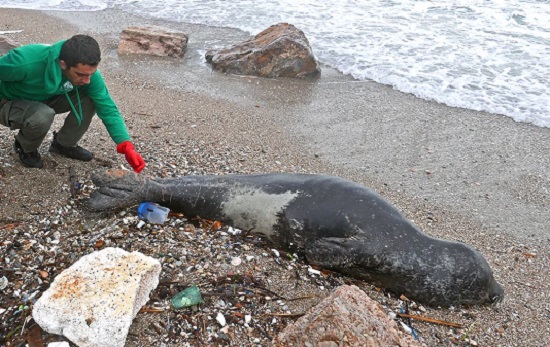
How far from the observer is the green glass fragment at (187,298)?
9.75 feet

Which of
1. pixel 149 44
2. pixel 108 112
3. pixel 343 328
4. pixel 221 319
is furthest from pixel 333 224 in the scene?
pixel 149 44

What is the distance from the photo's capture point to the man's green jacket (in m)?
3.78

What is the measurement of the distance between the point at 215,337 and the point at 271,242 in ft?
3.46

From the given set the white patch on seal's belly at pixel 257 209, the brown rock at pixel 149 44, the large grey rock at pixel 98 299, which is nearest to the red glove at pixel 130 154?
the white patch on seal's belly at pixel 257 209

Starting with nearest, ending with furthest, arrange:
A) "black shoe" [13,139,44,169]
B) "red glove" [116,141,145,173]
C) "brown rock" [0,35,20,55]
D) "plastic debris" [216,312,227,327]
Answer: "plastic debris" [216,312,227,327], "red glove" [116,141,145,173], "black shoe" [13,139,44,169], "brown rock" [0,35,20,55]

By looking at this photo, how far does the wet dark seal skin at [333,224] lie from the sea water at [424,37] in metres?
3.81

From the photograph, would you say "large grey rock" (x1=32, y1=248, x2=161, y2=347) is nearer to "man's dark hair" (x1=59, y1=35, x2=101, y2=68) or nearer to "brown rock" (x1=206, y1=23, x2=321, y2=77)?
"man's dark hair" (x1=59, y1=35, x2=101, y2=68)

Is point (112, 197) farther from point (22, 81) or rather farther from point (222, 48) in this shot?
point (222, 48)

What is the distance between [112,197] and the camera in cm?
378

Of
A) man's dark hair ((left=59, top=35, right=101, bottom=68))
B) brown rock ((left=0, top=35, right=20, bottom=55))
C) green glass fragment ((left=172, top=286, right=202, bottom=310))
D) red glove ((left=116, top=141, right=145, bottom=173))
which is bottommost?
green glass fragment ((left=172, top=286, right=202, bottom=310))

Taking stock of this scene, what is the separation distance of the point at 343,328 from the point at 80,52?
2591 mm

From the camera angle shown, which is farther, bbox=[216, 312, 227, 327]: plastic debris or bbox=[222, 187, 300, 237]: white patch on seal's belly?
bbox=[222, 187, 300, 237]: white patch on seal's belly

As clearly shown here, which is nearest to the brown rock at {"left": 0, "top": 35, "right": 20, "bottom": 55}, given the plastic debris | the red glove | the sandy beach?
the sandy beach

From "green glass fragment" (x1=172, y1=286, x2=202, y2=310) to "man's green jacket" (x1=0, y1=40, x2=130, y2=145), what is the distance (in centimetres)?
159
